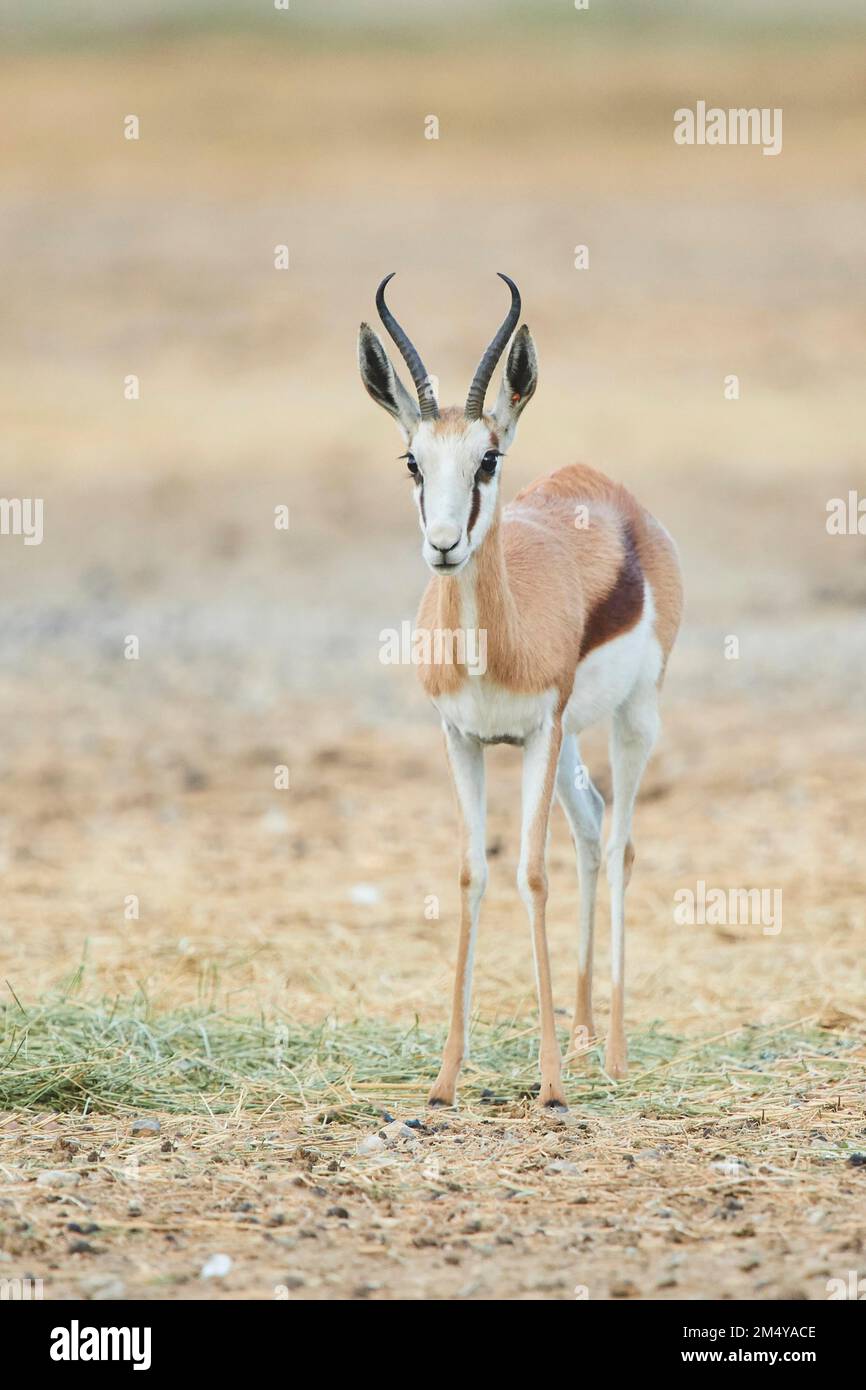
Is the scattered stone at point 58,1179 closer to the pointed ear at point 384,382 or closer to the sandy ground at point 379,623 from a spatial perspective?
the sandy ground at point 379,623

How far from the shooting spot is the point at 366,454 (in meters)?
22.6

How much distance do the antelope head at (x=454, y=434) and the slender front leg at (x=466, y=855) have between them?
31.6 inches

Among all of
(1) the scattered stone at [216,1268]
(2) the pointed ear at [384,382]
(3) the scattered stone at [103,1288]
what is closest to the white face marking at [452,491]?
(2) the pointed ear at [384,382]

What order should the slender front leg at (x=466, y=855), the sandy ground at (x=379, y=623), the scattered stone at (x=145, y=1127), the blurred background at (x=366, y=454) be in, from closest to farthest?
the sandy ground at (x=379, y=623), the scattered stone at (x=145, y=1127), the slender front leg at (x=466, y=855), the blurred background at (x=366, y=454)

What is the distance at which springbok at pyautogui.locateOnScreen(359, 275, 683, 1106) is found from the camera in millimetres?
6020

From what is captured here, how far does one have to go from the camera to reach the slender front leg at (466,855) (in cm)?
646

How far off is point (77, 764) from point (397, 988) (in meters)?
5.27

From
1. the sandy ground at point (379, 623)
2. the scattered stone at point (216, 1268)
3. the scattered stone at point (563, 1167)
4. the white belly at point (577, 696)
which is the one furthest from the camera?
the white belly at point (577, 696)

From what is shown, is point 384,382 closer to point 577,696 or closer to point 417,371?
point 417,371

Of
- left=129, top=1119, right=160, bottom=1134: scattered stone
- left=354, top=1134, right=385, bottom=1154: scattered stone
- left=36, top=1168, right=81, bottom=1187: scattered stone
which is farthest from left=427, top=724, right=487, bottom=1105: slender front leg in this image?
left=36, top=1168, right=81, bottom=1187: scattered stone

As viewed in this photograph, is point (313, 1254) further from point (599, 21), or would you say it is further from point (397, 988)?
point (599, 21)

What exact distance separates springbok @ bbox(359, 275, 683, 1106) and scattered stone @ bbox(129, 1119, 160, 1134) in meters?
0.94

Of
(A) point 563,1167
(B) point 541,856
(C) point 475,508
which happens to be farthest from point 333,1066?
(C) point 475,508

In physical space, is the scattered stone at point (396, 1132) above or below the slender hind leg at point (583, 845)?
below
